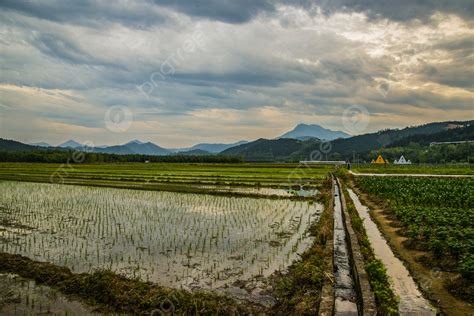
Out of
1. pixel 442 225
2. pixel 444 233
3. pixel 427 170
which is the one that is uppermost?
pixel 427 170

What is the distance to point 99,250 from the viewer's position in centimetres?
966

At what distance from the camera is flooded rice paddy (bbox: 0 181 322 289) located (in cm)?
813

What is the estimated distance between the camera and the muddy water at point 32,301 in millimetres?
5934

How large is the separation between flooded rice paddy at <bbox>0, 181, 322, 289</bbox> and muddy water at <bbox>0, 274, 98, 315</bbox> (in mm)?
1203

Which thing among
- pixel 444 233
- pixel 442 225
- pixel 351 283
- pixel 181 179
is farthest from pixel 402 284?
pixel 181 179

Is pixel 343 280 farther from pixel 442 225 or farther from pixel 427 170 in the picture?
pixel 427 170

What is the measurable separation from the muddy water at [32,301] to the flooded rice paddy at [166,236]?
1.20 m

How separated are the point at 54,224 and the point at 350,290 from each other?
11719 millimetres

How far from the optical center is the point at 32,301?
6.36 metres

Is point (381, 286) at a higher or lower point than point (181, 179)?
higher

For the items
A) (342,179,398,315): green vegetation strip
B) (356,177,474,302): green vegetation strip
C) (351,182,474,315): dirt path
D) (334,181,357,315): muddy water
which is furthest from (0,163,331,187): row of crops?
(342,179,398,315): green vegetation strip

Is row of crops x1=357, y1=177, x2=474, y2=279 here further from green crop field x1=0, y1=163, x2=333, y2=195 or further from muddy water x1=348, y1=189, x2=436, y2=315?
green crop field x1=0, y1=163, x2=333, y2=195

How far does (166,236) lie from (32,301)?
5180 mm

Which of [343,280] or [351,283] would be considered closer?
[351,283]
